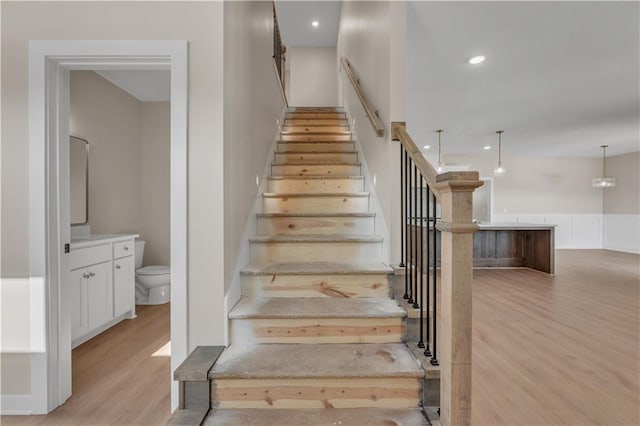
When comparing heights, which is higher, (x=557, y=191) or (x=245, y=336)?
(x=557, y=191)

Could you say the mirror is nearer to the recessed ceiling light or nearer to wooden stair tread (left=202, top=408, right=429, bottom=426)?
wooden stair tread (left=202, top=408, right=429, bottom=426)

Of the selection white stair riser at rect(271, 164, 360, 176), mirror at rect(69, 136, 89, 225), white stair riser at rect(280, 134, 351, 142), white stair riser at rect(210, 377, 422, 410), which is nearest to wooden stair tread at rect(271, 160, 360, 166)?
white stair riser at rect(271, 164, 360, 176)

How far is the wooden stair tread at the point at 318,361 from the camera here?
146 cm

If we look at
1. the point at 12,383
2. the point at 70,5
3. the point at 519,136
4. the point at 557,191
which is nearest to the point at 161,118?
the point at 70,5

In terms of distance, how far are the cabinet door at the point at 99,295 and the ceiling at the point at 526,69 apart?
11.1 feet

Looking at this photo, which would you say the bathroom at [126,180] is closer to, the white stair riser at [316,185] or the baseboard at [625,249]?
the white stair riser at [316,185]

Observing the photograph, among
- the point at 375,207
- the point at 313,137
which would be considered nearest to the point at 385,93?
the point at 375,207

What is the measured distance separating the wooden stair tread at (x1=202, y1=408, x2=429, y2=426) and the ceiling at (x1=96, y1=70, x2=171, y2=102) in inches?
132

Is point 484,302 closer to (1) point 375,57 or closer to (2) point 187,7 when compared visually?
(1) point 375,57

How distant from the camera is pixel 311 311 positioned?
1.77m

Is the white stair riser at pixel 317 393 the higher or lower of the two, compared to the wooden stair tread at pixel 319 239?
lower

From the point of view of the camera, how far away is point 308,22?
5.87 meters

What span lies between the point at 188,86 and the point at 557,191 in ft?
35.2

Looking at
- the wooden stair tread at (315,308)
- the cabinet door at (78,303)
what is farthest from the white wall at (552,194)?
the cabinet door at (78,303)
